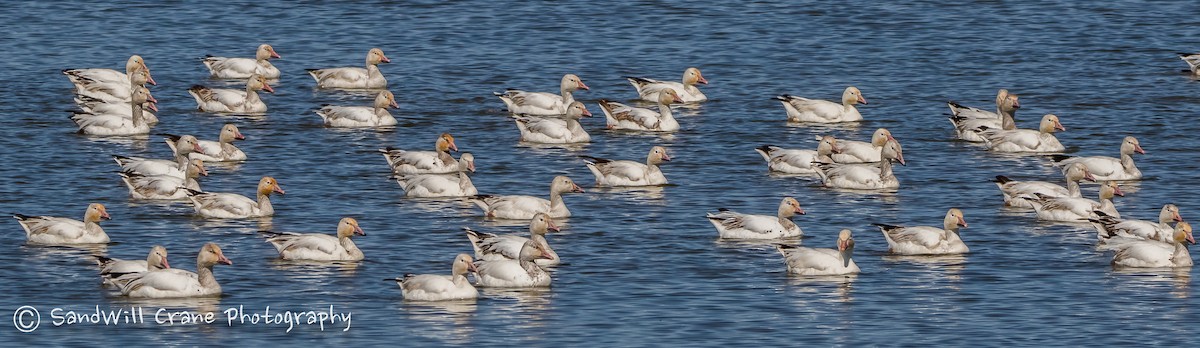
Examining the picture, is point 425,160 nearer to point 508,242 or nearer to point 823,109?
point 508,242

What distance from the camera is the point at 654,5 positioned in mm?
70188

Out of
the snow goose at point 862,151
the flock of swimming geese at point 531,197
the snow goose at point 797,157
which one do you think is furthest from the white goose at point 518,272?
the snow goose at point 862,151

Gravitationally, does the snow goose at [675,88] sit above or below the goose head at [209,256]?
below

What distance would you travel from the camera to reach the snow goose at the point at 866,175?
137 feet

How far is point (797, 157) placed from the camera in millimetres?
43281

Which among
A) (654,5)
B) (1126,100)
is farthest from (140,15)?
(1126,100)

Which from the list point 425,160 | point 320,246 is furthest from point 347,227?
point 425,160

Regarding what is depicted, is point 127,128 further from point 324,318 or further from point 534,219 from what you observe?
point 324,318

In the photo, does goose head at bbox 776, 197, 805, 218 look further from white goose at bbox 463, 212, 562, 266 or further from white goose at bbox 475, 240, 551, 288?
white goose at bbox 475, 240, 551, 288

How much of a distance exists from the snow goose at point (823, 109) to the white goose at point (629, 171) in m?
7.77

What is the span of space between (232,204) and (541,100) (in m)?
13.3

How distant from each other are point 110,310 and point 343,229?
14.0 feet

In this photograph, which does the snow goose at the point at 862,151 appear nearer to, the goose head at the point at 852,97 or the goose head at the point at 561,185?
the goose head at the point at 852,97

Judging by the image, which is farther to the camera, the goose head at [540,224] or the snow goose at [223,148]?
the snow goose at [223,148]
